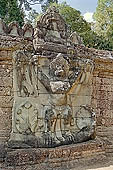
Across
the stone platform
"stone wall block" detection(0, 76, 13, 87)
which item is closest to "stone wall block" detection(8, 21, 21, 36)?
"stone wall block" detection(0, 76, 13, 87)

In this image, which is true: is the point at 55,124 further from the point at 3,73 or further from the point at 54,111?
the point at 3,73

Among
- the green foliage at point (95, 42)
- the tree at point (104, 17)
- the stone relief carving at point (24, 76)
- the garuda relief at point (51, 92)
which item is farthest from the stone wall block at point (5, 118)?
the tree at point (104, 17)

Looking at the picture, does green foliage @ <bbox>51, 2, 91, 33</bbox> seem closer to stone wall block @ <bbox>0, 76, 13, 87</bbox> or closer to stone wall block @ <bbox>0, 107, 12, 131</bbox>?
stone wall block @ <bbox>0, 76, 13, 87</bbox>

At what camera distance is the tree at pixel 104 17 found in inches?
765

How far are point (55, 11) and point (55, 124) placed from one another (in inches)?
111

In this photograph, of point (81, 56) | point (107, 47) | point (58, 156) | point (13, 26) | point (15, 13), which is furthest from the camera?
point (107, 47)

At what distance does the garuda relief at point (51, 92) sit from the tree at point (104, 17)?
585 inches

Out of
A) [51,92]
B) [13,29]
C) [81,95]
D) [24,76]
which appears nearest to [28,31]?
[13,29]

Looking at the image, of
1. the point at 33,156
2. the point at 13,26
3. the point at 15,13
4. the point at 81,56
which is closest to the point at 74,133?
the point at 33,156

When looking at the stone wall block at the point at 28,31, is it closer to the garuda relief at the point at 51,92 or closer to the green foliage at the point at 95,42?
the garuda relief at the point at 51,92

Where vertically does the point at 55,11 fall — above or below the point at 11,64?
above

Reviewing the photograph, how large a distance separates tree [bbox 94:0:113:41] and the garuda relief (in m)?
14.9

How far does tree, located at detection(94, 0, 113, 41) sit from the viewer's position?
19.4 m

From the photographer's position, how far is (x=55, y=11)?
5398mm
